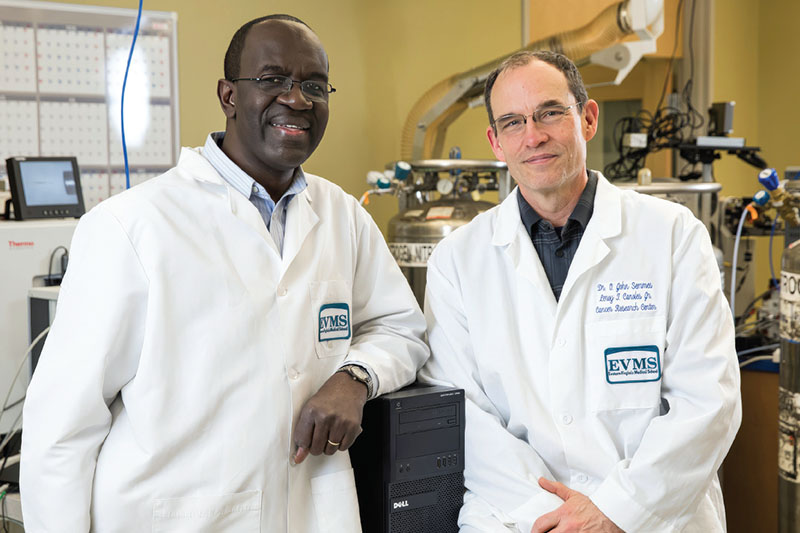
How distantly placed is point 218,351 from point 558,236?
2.13 ft

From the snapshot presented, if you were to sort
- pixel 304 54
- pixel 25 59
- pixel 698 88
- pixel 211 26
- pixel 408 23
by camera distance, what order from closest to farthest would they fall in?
pixel 304 54
pixel 25 59
pixel 211 26
pixel 408 23
pixel 698 88

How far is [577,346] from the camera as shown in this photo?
1.33 meters

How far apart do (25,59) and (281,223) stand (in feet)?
6.09

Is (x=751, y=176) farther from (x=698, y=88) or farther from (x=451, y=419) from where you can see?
(x=451, y=419)

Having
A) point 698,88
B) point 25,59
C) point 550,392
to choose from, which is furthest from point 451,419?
point 698,88

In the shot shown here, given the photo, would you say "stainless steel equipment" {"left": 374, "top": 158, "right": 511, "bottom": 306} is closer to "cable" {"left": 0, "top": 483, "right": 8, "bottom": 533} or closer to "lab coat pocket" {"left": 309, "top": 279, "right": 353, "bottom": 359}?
"lab coat pocket" {"left": 309, "top": 279, "right": 353, "bottom": 359}

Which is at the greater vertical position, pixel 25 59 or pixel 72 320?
pixel 25 59

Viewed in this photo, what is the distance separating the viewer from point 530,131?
138 centimetres

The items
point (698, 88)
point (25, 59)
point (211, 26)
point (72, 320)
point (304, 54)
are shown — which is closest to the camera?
point (72, 320)

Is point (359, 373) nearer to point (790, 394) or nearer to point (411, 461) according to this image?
point (411, 461)

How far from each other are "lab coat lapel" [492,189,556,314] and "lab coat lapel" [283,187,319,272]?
1.15 feet

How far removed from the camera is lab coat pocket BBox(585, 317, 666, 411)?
131 centimetres

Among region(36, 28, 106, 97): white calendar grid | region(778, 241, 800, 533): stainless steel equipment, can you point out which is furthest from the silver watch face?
region(36, 28, 106, 97): white calendar grid

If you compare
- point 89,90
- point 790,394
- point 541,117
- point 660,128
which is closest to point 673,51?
point 660,128
